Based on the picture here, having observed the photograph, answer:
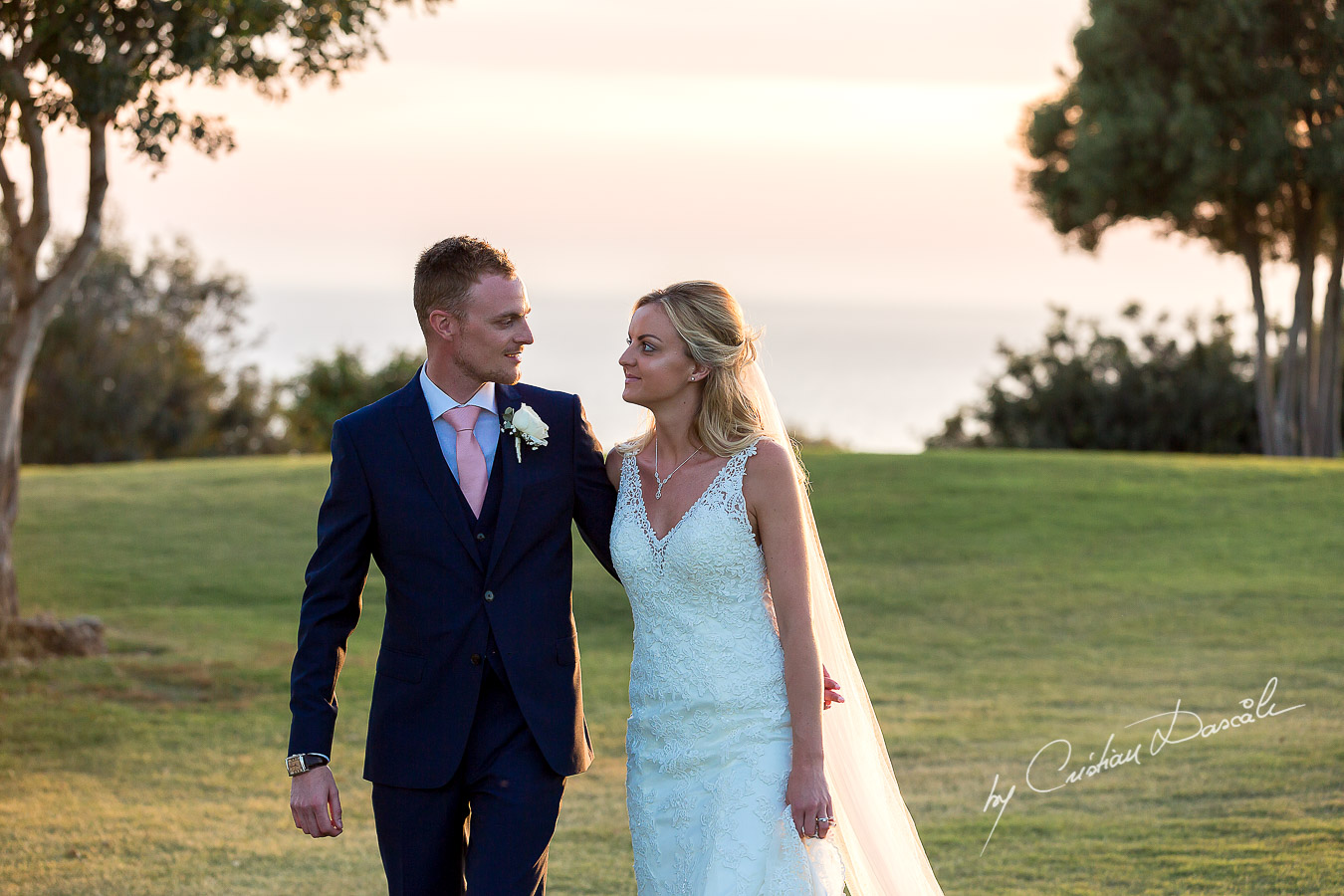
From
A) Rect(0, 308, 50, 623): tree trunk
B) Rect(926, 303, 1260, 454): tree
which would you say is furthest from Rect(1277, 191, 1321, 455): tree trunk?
Rect(0, 308, 50, 623): tree trunk

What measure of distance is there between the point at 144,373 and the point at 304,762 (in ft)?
125

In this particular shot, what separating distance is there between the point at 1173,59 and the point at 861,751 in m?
23.9

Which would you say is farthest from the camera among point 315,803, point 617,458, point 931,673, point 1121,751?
point 931,673

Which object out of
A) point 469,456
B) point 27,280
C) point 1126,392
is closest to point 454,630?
point 469,456

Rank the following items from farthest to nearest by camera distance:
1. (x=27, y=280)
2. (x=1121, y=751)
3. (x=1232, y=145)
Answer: (x=1232, y=145)
(x=27, y=280)
(x=1121, y=751)

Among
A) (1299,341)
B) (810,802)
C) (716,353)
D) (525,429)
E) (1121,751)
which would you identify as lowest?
(1121,751)

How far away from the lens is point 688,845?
4.02m

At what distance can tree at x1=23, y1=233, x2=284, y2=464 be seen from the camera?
124ft

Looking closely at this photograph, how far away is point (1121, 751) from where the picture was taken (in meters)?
8.80

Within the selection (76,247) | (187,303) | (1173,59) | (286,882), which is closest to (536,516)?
(286,882)

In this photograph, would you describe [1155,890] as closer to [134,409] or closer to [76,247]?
[76,247]

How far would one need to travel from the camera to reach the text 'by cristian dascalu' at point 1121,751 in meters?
8.16

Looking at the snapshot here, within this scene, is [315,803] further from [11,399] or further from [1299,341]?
[1299,341]

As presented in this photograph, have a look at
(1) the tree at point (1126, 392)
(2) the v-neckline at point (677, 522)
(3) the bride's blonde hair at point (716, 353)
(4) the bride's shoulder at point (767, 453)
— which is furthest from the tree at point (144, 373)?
(4) the bride's shoulder at point (767, 453)
